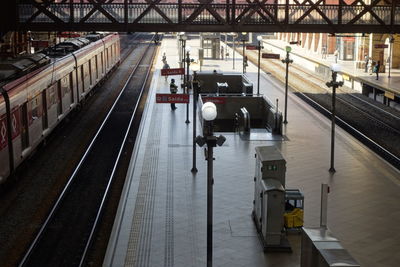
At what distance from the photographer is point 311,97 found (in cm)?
4197

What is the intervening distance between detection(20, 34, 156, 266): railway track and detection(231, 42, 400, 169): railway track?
971cm

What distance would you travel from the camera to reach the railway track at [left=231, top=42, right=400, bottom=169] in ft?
90.0

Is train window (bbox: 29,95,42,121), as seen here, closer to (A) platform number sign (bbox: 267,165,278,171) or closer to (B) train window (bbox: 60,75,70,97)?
(B) train window (bbox: 60,75,70,97)

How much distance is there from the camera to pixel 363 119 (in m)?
34.2

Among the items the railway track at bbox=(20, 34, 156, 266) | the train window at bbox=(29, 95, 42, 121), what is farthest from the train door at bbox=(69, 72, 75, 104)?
the train window at bbox=(29, 95, 42, 121)

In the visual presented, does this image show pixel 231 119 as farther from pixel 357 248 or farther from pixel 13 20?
pixel 357 248

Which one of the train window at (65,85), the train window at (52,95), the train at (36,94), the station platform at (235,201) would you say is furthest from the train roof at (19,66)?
the station platform at (235,201)

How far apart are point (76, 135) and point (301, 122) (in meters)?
10.1

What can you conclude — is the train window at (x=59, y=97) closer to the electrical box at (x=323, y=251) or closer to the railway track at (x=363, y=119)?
the railway track at (x=363, y=119)

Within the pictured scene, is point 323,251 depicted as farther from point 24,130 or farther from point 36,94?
point 36,94

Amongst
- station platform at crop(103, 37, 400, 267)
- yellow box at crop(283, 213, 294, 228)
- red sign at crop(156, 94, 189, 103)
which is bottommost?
station platform at crop(103, 37, 400, 267)

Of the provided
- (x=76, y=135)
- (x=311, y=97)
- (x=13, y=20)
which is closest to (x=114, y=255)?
(x=76, y=135)

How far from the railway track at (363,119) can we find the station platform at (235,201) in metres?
0.94

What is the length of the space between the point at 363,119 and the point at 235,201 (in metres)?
16.9
